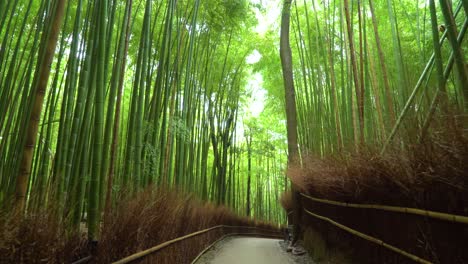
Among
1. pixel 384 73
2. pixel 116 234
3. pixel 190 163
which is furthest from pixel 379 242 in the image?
pixel 190 163

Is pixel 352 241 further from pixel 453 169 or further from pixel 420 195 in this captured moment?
pixel 453 169

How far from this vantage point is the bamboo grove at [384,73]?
1.74m

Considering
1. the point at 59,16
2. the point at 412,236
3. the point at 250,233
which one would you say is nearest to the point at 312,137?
the point at 412,236

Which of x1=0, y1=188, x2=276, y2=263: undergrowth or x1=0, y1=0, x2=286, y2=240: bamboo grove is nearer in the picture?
x1=0, y1=188, x2=276, y2=263: undergrowth

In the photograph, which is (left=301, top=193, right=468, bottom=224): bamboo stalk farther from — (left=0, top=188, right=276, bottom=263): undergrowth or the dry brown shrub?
the dry brown shrub

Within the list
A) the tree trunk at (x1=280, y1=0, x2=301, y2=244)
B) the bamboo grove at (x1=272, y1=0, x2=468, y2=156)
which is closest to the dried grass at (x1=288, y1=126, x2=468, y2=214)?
the bamboo grove at (x1=272, y1=0, x2=468, y2=156)

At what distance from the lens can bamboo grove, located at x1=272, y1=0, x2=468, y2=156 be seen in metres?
1.74

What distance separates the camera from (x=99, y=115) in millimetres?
2123

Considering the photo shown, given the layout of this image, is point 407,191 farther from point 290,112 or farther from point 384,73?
point 290,112

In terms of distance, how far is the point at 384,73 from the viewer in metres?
3.06

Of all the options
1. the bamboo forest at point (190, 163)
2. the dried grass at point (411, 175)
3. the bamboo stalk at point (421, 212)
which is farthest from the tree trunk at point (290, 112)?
the bamboo stalk at point (421, 212)

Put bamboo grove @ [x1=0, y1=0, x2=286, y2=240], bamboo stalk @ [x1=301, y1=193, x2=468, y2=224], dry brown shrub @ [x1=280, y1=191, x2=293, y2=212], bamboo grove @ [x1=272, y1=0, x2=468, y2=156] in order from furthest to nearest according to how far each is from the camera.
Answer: dry brown shrub @ [x1=280, y1=191, x2=293, y2=212] < bamboo grove @ [x1=0, y1=0, x2=286, y2=240] < bamboo grove @ [x1=272, y1=0, x2=468, y2=156] < bamboo stalk @ [x1=301, y1=193, x2=468, y2=224]

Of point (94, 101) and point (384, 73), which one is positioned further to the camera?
point (384, 73)

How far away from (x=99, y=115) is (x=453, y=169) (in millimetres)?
2047
